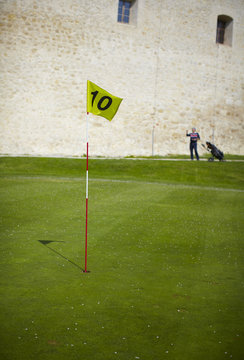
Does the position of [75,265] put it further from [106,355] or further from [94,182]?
[94,182]

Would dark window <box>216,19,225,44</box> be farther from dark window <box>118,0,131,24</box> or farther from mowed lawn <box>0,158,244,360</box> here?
mowed lawn <box>0,158,244,360</box>

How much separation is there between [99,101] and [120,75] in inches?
778

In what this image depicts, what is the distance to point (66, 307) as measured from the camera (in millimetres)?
3199

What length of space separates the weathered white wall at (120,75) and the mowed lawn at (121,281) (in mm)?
14000

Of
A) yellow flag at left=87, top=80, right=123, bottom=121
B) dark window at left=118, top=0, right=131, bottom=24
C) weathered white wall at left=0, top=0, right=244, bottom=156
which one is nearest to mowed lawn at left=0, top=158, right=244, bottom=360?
yellow flag at left=87, top=80, right=123, bottom=121

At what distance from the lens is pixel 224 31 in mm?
27969

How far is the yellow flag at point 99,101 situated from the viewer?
4.65 meters

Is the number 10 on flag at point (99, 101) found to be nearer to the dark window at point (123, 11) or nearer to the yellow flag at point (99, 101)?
the yellow flag at point (99, 101)

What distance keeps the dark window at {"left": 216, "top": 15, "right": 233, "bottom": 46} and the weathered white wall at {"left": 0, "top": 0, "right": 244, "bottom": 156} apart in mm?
413

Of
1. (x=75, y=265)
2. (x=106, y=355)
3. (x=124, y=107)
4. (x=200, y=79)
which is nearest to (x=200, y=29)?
(x=200, y=79)

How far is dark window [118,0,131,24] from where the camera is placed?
2437cm

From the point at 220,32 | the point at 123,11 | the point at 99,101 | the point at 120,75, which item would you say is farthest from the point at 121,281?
the point at 220,32

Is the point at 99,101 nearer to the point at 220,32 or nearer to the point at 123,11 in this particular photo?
the point at 123,11

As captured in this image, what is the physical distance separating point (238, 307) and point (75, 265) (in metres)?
1.71
